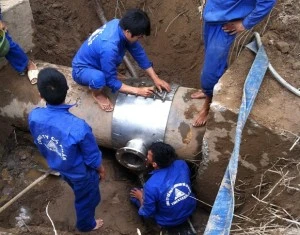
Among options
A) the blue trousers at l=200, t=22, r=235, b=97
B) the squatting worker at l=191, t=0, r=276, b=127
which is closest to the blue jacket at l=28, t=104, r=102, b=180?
the squatting worker at l=191, t=0, r=276, b=127

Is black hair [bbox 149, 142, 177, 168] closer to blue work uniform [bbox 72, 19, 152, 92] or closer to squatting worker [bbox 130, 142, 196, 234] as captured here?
squatting worker [bbox 130, 142, 196, 234]

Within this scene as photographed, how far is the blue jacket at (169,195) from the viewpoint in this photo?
12.5 feet

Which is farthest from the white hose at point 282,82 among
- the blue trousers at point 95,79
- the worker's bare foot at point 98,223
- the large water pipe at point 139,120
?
the worker's bare foot at point 98,223

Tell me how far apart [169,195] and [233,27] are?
1.67m

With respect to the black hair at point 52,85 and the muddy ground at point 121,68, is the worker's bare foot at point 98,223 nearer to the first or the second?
the muddy ground at point 121,68

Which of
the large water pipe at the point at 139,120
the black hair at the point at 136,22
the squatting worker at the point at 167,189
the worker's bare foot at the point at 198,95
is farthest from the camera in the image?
the worker's bare foot at the point at 198,95

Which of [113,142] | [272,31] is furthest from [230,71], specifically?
[113,142]

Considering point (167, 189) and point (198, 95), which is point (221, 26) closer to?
point (198, 95)

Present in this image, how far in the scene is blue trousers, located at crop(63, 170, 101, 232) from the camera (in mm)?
3613

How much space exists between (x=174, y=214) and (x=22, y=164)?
2.01m

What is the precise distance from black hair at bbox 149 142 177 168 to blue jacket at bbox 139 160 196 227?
89 millimetres

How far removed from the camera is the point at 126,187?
4660mm

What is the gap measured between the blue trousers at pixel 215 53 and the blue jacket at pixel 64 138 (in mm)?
1316

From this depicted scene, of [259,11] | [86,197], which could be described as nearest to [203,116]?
[259,11]
